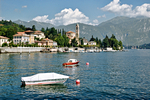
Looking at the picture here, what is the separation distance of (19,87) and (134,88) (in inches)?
903

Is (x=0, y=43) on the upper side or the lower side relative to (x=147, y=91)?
upper

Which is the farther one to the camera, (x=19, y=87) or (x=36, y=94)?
(x=19, y=87)

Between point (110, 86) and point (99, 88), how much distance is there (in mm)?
3015

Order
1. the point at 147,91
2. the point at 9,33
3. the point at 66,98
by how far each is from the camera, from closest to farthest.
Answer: the point at 66,98, the point at 147,91, the point at 9,33

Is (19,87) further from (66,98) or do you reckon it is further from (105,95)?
(105,95)

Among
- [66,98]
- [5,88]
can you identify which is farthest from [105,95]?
[5,88]

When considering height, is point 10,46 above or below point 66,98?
above

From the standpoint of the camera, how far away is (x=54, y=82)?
115ft

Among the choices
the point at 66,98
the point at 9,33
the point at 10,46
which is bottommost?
the point at 66,98

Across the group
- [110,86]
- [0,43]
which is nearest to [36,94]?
[110,86]

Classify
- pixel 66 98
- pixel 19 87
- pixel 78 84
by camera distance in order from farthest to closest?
Result: pixel 78 84 < pixel 19 87 < pixel 66 98

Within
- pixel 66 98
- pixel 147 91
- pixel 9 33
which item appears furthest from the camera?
pixel 9 33

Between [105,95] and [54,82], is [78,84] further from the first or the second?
[105,95]

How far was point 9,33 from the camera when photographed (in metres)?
190
